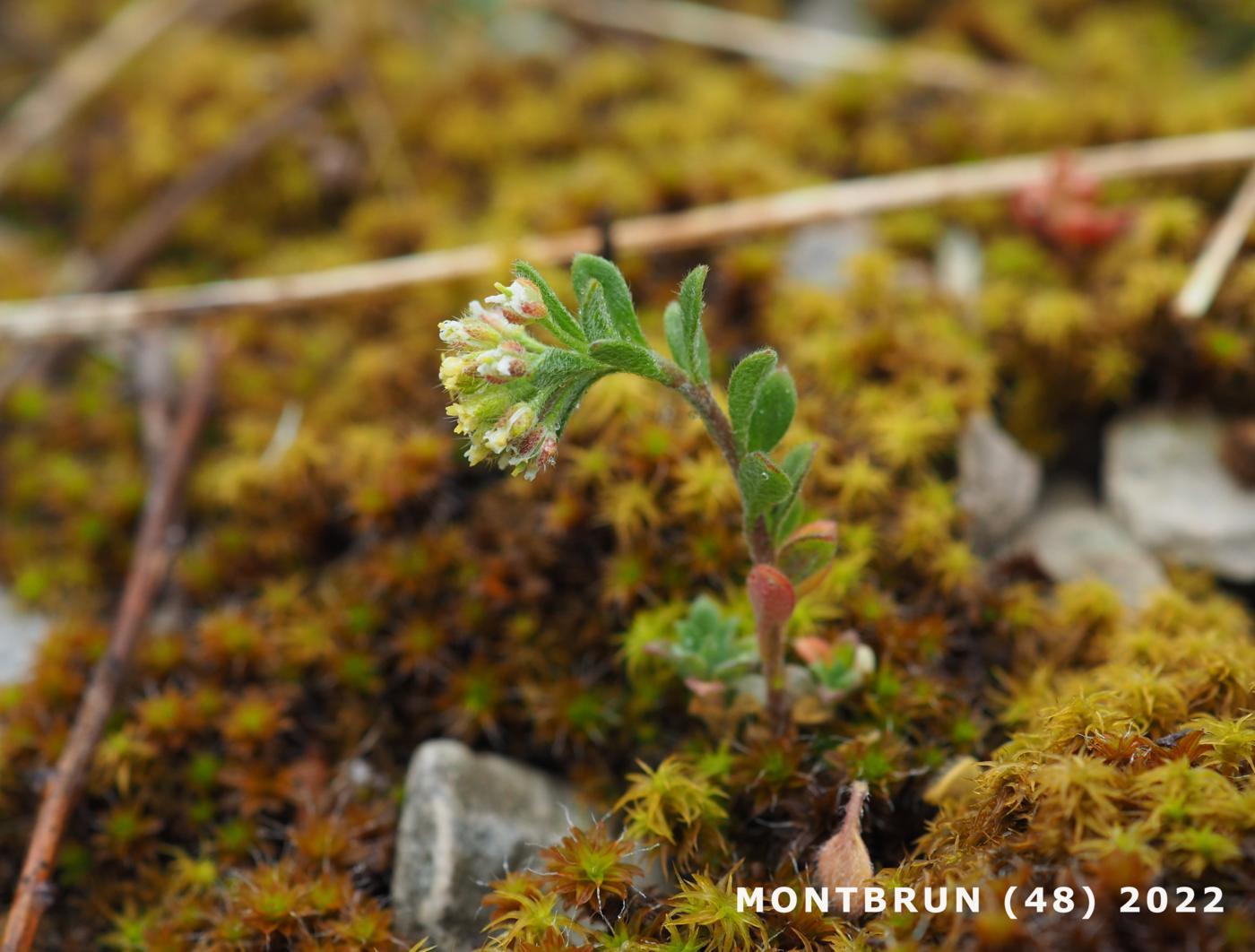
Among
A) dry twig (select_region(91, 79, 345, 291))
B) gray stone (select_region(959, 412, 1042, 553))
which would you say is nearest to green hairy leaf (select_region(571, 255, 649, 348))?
gray stone (select_region(959, 412, 1042, 553))

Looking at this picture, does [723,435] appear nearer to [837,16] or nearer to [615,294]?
[615,294]

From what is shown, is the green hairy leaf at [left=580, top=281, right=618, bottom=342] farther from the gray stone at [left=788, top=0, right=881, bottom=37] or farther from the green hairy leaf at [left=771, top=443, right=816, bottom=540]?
the gray stone at [left=788, top=0, right=881, bottom=37]

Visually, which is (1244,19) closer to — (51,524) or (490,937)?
(490,937)

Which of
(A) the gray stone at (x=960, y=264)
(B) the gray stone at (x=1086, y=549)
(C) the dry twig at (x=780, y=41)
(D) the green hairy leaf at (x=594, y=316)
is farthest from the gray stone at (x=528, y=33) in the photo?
(D) the green hairy leaf at (x=594, y=316)

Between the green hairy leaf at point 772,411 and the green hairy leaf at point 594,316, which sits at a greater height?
the green hairy leaf at point 594,316

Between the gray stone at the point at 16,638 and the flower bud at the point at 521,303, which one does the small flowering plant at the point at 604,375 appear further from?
the gray stone at the point at 16,638
